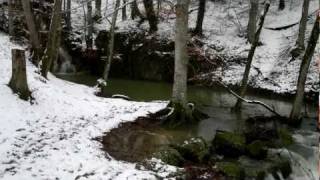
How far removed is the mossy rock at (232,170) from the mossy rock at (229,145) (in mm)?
1427

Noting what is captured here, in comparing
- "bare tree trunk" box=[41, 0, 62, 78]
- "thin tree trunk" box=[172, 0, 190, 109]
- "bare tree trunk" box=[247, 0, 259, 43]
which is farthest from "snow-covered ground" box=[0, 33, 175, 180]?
"bare tree trunk" box=[247, 0, 259, 43]

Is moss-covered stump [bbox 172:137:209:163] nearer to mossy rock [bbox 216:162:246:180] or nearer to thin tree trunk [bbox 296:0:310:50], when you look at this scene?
mossy rock [bbox 216:162:246:180]

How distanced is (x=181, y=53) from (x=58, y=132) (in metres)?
5.15

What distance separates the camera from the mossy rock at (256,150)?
36.7 feet

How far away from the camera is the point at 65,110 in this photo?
1323cm

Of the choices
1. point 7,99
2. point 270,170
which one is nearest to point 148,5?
point 7,99

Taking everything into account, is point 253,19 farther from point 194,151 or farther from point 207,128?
point 194,151

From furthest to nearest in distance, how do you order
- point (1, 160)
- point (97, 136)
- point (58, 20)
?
point (58, 20)
point (97, 136)
point (1, 160)

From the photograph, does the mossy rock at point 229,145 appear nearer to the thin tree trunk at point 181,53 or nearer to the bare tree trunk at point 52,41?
the thin tree trunk at point 181,53

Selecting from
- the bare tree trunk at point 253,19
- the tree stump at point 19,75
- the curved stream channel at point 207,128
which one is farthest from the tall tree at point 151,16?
the tree stump at point 19,75

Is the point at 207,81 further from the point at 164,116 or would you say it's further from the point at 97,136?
the point at 97,136

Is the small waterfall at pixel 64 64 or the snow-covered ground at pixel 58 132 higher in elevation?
the small waterfall at pixel 64 64

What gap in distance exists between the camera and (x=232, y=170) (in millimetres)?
9664

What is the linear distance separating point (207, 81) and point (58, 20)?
33.3ft
